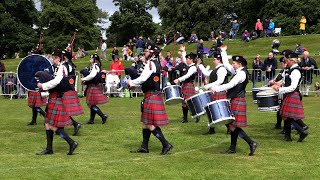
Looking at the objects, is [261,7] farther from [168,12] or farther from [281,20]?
[168,12]

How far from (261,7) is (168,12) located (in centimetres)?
928

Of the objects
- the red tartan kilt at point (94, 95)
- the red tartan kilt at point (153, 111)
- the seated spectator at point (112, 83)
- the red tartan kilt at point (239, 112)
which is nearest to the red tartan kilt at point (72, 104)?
the red tartan kilt at point (94, 95)

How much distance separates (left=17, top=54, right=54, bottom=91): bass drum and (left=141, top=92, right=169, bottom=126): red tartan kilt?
261 cm

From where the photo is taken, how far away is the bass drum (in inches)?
416

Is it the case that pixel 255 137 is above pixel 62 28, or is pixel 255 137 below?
below

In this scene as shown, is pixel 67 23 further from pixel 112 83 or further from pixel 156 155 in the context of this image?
pixel 156 155

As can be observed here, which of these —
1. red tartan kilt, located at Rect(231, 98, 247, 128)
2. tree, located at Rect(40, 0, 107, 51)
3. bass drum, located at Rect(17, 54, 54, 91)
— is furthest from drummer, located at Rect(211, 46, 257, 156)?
tree, located at Rect(40, 0, 107, 51)

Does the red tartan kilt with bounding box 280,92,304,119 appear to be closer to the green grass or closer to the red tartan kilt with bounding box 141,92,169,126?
the green grass

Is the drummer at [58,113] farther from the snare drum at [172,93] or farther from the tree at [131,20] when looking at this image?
the tree at [131,20]

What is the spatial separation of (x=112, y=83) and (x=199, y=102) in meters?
10.4

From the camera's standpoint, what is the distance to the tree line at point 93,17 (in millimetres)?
46500

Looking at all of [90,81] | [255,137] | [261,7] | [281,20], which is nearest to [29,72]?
[90,81]

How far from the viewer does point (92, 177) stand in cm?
731

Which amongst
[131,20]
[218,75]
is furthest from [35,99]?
[131,20]
